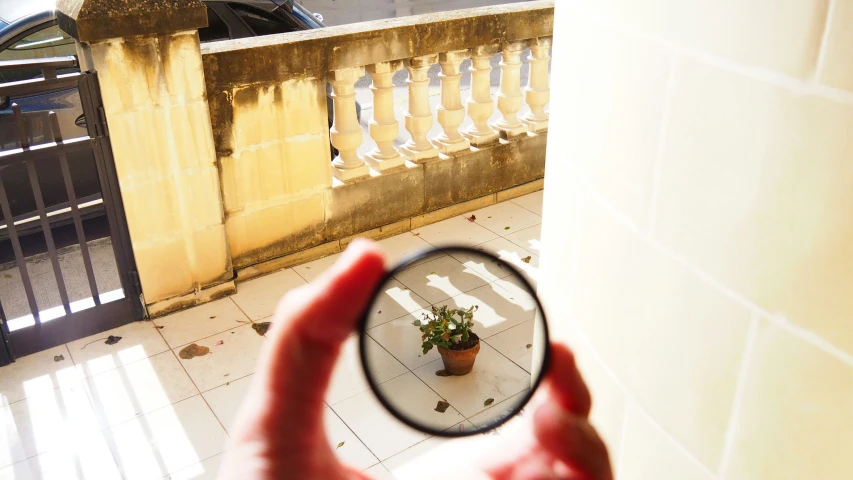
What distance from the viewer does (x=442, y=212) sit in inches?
253

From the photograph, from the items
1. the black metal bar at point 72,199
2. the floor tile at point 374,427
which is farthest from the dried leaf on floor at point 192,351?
the floor tile at point 374,427

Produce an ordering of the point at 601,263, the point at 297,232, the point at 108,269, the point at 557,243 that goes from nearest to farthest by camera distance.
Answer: the point at 601,263 < the point at 557,243 < the point at 297,232 < the point at 108,269

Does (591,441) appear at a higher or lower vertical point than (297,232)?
higher

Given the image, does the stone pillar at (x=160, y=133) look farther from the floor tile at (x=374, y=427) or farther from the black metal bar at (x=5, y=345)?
the floor tile at (x=374, y=427)

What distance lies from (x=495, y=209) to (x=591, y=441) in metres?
5.14

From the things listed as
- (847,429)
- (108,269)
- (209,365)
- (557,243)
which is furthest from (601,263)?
(108,269)

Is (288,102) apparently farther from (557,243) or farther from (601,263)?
(601,263)

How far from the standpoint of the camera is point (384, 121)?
5887 millimetres

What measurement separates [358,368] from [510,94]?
4489 millimetres

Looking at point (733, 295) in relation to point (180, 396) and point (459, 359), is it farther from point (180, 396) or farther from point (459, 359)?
point (180, 396)

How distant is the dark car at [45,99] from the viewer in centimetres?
586

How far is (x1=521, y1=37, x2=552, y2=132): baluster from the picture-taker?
253 inches

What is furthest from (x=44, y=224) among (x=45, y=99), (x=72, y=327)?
(x=45, y=99)

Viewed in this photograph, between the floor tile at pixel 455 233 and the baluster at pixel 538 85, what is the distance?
1129mm
